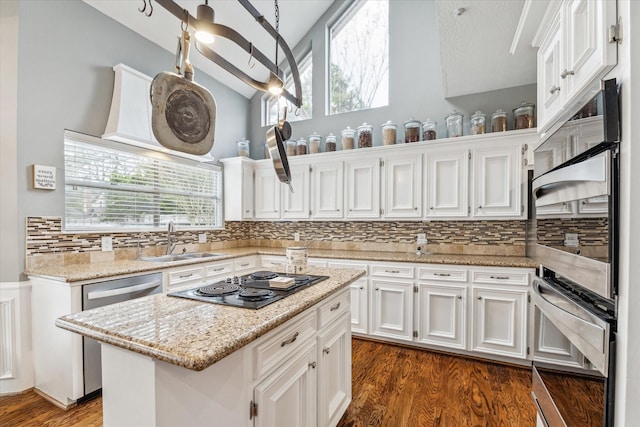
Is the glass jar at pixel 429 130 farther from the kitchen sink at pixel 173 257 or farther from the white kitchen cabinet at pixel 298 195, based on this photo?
the kitchen sink at pixel 173 257

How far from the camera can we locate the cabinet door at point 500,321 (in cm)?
263

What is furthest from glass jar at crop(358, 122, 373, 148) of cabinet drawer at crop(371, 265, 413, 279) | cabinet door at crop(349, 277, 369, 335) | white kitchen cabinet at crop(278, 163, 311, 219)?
cabinet door at crop(349, 277, 369, 335)

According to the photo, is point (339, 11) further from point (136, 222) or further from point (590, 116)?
point (590, 116)

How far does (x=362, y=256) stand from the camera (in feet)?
10.9

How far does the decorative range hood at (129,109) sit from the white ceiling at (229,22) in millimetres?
561

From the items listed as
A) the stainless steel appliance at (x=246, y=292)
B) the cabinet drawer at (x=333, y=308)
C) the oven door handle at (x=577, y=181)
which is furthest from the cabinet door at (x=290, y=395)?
the oven door handle at (x=577, y=181)

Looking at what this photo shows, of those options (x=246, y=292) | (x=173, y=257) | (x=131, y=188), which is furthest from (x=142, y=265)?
(x=246, y=292)

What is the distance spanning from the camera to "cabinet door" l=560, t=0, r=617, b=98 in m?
1.00

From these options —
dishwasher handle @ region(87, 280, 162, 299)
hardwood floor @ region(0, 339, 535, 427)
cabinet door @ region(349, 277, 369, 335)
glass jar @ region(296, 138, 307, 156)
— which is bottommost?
hardwood floor @ region(0, 339, 535, 427)

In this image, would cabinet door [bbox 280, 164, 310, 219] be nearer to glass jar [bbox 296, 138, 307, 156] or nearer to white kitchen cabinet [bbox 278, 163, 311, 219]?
white kitchen cabinet [bbox 278, 163, 311, 219]

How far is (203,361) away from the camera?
0.82 metres

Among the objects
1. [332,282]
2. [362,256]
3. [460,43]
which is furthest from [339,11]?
[332,282]

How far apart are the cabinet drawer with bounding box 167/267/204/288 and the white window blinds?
77 centimetres

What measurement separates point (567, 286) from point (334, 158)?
2.76 meters
